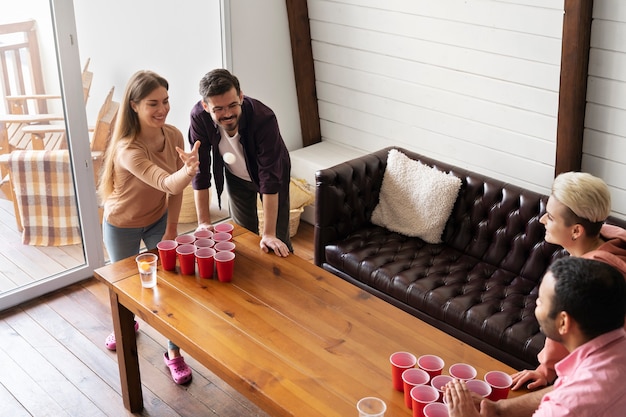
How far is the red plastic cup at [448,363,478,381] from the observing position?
2.45m

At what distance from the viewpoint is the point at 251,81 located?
16.9 feet

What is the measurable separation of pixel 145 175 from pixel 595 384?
212 cm

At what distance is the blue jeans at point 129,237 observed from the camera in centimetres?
365

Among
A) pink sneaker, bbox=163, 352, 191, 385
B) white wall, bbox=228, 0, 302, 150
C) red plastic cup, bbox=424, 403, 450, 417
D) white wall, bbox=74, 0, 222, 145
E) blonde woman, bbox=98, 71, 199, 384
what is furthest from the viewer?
white wall, bbox=228, 0, 302, 150

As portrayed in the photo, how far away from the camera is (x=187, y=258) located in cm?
311

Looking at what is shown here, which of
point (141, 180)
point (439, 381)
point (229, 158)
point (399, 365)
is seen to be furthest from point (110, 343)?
point (439, 381)

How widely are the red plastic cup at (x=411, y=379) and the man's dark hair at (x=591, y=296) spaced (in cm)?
53

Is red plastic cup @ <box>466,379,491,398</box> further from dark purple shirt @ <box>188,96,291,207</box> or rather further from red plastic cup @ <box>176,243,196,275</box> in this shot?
dark purple shirt @ <box>188,96,291,207</box>

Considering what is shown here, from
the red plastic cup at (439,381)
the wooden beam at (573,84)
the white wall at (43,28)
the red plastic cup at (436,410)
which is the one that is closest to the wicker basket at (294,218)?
the white wall at (43,28)

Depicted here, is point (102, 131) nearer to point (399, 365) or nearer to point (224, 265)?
point (224, 265)

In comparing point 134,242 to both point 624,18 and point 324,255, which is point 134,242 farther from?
point 624,18

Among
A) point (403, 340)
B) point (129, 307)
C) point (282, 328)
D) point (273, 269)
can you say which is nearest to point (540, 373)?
point (403, 340)

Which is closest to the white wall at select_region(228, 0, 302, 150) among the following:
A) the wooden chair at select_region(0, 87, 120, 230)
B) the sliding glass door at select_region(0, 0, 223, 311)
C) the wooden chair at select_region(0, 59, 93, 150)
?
the sliding glass door at select_region(0, 0, 223, 311)

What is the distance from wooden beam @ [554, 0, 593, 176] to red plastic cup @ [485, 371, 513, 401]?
1901 mm
